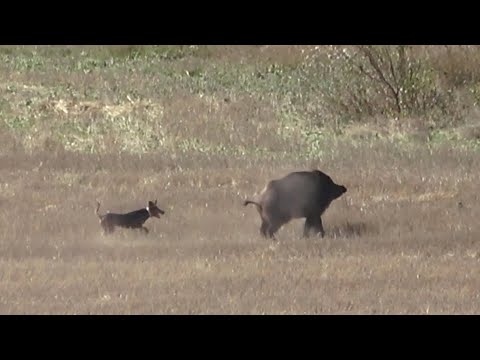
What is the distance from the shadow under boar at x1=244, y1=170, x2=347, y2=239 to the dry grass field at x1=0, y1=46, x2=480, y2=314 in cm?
19

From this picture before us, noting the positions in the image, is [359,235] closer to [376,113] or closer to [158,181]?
[158,181]

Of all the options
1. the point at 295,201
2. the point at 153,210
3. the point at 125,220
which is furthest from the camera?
the point at 153,210

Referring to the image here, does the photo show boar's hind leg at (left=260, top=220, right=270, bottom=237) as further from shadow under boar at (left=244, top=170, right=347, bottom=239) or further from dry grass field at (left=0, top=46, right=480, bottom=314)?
dry grass field at (left=0, top=46, right=480, bottom=314)

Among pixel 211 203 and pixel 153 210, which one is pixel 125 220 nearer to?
pixel 153 210

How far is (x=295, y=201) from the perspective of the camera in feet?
40.0

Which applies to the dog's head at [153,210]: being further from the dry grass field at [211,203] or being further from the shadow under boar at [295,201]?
the shadow under boar at [295,201]

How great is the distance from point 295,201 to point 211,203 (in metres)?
1.63

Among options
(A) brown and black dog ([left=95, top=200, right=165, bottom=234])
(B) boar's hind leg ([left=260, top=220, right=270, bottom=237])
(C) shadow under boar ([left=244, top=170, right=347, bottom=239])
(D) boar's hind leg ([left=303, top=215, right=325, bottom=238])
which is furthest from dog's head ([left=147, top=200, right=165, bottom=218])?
(D) boar's hind leg ([left=303, top=215, right=325, bottom=238])

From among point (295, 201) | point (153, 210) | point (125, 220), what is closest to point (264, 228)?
point (295, 201)

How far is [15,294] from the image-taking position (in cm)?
947

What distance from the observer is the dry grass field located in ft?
31.0

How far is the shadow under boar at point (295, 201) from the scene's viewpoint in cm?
1208

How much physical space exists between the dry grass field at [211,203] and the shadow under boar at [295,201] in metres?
0.19
